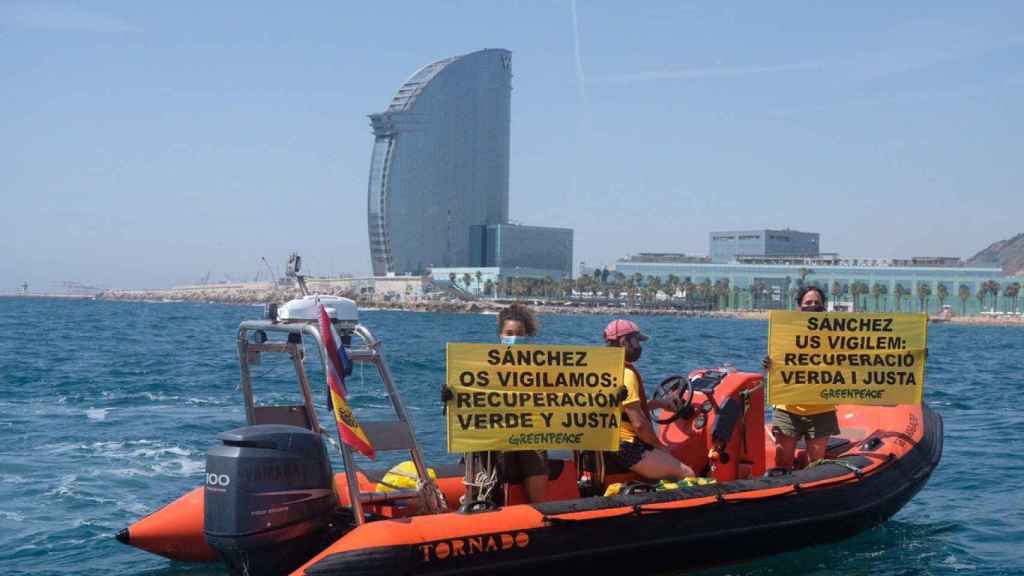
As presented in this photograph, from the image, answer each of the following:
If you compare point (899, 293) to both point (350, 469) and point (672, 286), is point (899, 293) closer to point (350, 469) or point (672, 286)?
point (672, 286)

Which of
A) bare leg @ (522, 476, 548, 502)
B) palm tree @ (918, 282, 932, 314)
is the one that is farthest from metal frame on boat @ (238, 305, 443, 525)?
palm tree @ (918, 282, 932, 314)

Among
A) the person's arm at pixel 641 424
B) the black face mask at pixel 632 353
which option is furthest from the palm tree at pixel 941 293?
the black face mask at pixel 632 353

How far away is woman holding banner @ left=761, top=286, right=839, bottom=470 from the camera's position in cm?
975

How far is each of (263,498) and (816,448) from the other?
211 inches

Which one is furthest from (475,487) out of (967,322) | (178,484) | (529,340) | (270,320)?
(967,322)

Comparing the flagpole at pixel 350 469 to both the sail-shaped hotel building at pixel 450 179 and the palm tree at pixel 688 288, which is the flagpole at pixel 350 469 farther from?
the sail-shaped hotel building at pixel 450 179

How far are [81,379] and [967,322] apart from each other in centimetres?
11843

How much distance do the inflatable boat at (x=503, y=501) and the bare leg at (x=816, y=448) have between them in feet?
0.61

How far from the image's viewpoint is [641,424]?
815 centimetres

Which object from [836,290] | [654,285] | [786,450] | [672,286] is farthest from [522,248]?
[786,450]

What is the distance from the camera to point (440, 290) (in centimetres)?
15350

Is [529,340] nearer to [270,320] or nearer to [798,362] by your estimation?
[270,320]

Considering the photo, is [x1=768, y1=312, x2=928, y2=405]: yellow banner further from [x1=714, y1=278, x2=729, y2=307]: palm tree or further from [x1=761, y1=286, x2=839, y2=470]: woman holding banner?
[x1=714, y1=278, x2=729, y2=307]: palm tree

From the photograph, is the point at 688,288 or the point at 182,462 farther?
the point at 688,288
